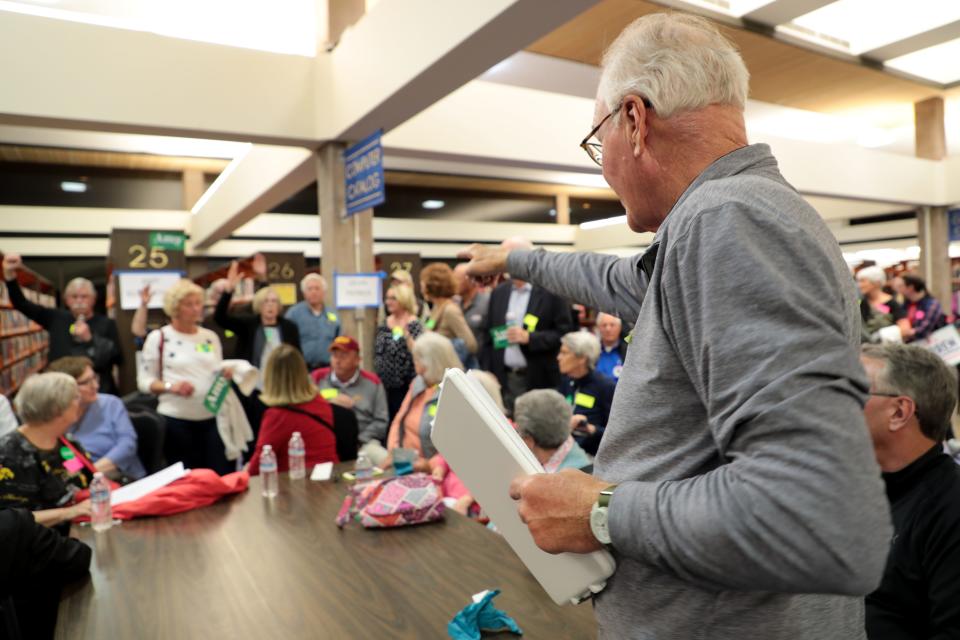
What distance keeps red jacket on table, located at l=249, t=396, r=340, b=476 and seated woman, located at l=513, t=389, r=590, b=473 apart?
1.26m

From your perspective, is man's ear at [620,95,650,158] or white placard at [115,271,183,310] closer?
man's ear at [620,95,650,158]

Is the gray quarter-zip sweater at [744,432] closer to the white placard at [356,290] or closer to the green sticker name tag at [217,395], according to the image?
the green sticker name tag at [217,395]

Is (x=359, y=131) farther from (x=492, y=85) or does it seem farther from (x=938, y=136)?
(x=938, y=136)

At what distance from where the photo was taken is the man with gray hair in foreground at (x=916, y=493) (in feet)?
4.73

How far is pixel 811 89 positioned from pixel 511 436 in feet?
27.5

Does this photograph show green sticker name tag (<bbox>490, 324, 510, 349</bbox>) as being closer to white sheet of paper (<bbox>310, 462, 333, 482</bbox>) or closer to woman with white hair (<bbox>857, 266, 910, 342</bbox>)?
white sheet of paper (<bbox>310, 462, 333, 482</bbox>)

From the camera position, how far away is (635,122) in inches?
31.7

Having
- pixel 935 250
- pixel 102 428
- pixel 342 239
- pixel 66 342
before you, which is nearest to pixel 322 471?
pixel 102 428

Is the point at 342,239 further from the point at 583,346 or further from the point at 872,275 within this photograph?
the point at 872,275

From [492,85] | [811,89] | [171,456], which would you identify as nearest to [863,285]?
[811,89]

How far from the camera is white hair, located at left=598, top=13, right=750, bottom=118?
2.54 ft

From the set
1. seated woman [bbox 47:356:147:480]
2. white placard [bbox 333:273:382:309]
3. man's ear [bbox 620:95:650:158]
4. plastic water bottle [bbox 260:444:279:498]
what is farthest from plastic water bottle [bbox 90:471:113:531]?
white placard [bbox 333:273:382:309]

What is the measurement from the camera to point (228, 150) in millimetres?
10156

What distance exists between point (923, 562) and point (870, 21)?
6.45m
